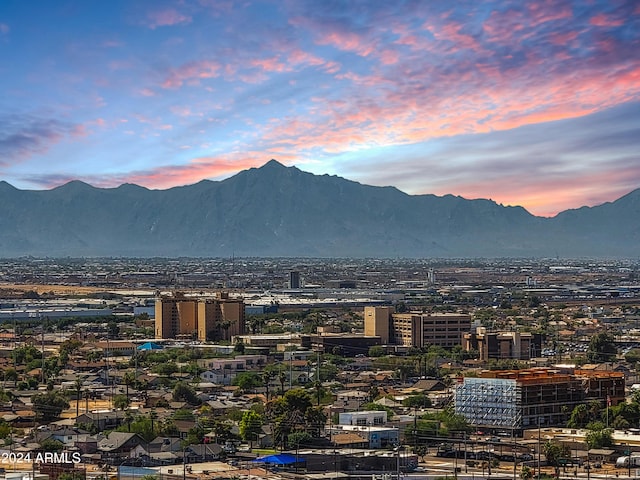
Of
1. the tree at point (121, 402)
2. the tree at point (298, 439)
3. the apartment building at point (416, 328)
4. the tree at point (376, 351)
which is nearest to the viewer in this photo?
the tree at point (298, 439)

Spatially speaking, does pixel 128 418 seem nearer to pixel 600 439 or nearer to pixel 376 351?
pixel 600 439

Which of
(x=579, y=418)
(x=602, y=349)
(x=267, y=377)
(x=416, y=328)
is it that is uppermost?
(x=416, y=328)

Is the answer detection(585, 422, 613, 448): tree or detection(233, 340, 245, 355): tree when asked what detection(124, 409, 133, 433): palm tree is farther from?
detection(233, 340, 245, 355): tree

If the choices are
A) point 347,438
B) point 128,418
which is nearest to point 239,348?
point 128,418

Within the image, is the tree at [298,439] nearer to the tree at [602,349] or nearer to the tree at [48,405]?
the tree at [48,405]

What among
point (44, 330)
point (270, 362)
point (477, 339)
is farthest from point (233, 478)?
point (44, 330)

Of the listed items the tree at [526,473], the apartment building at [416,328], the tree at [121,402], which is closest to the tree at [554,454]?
the tree at [526,473]

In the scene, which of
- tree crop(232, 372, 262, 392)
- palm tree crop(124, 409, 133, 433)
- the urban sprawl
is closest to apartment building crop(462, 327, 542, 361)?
the urban sprawl
